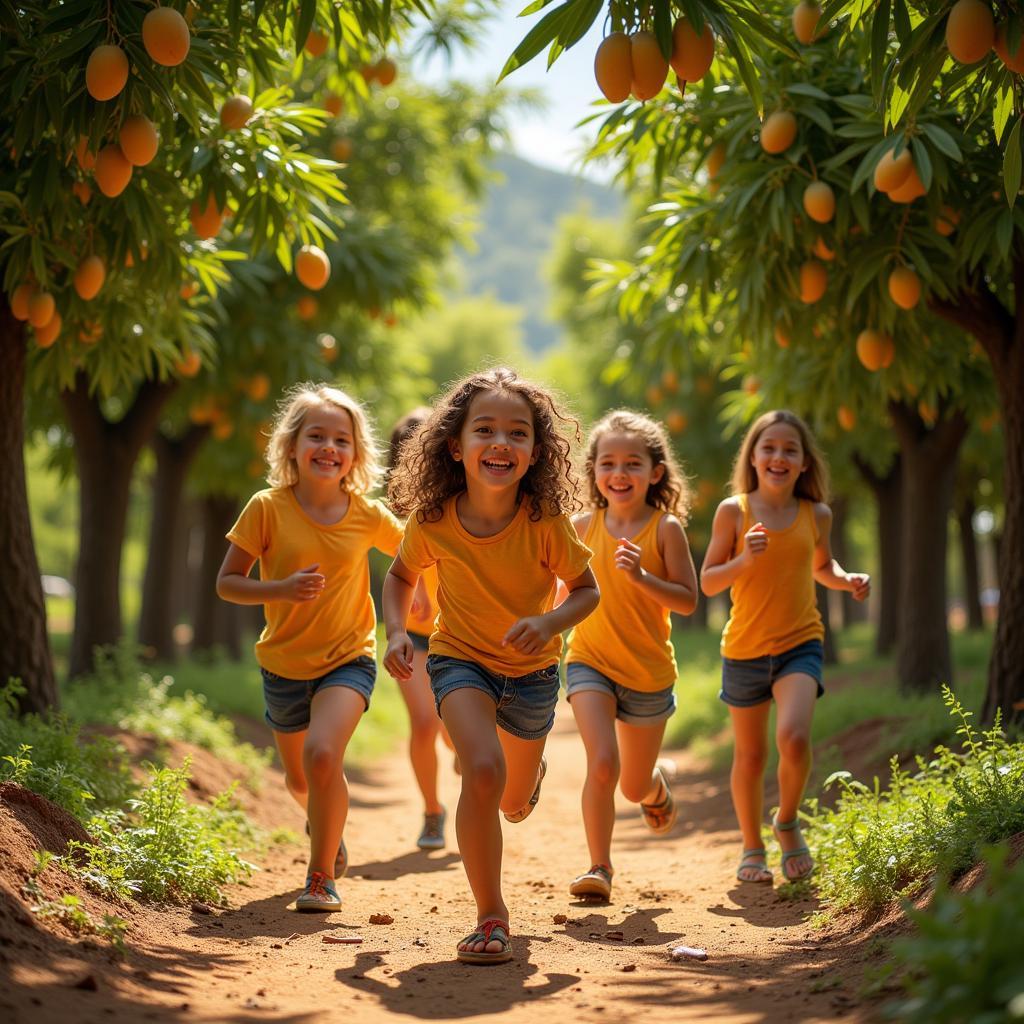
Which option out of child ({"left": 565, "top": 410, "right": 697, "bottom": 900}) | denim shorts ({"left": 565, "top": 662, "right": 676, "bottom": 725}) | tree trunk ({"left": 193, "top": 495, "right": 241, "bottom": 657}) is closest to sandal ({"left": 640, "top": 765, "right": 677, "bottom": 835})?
child ({"left": 565, "top": 410, "right": 697, "bottom": 900})

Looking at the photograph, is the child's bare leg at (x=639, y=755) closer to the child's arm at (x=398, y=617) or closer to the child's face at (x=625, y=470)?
the child's face at (x=625, y=470)

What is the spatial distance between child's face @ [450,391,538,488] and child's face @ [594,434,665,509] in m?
1.20

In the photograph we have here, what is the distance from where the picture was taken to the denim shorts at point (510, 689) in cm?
485

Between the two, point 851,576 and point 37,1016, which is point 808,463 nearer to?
point 851,576

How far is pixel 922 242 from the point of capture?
660 cm

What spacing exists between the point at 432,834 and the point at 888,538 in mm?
10791

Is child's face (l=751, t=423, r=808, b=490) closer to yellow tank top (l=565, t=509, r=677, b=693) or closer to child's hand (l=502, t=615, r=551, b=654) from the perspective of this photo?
yellow tank top (l=565, t=509, r=677, b=693)

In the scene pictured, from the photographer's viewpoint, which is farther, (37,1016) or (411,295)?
(411,295)

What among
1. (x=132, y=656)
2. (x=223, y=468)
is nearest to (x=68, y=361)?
(x=132, y=656)

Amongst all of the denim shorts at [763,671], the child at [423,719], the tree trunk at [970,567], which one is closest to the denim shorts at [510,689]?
the denim shorts at [763,671]

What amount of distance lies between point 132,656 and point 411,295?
13.4 ft

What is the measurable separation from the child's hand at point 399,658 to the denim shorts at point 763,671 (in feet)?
7.05

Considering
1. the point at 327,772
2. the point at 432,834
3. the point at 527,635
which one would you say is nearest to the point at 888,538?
the point at 432,834

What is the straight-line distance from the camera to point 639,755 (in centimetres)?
613
